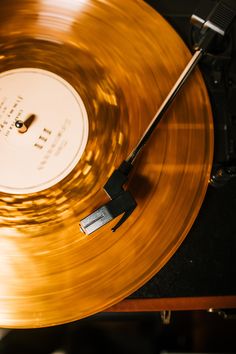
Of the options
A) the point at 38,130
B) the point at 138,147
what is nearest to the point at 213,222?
the point at 138,147

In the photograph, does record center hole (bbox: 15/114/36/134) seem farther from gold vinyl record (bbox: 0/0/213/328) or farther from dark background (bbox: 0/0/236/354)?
→ dark background (bbox: 0/0/236/354)

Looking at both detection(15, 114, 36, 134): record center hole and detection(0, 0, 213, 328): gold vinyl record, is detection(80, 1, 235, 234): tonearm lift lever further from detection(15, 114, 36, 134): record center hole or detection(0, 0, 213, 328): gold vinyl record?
detection(15, 114, 36, 134): record center hole

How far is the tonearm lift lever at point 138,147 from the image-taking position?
515 millimetres

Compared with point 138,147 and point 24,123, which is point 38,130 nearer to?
point 24,123

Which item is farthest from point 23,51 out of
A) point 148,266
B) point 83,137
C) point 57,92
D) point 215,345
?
point 215,345

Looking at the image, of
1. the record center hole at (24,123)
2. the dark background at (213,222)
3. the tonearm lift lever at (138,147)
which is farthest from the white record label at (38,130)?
the dark background at (213,222)

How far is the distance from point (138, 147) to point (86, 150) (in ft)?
0.33

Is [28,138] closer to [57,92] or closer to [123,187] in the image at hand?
[57,92]

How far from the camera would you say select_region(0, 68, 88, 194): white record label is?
60 centimetres

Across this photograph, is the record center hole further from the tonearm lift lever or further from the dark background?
the dark background

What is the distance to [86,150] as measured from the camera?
1.97 ft

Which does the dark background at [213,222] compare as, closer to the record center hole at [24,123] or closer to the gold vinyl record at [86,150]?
the gold vinyl record at [86,150]

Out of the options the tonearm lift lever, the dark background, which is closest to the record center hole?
the tonearm lift lever

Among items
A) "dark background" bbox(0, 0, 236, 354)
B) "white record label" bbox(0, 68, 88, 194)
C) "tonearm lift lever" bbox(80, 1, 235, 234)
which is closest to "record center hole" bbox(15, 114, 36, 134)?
"white record label" bbox(0, 68, 88, 194)
